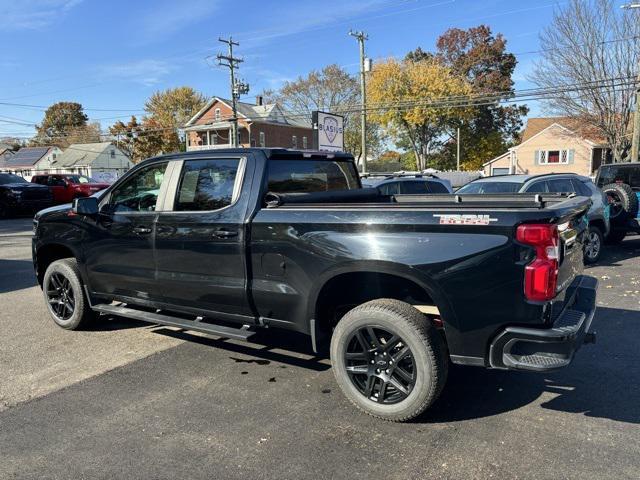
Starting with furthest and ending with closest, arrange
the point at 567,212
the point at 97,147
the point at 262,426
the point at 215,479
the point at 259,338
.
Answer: the point at 97,147 < the point at 259,338 < the point at 262,426 < the point at 567,212 < the point at 215,479

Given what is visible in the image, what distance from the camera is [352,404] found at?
12.6ft

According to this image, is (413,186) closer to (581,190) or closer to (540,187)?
(540,187)

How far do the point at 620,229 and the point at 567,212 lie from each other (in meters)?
8.51

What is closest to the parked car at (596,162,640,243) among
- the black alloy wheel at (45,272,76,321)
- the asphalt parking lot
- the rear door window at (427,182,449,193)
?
the rear door window at (427,182,449,193)

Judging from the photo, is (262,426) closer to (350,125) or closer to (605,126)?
(605,126)

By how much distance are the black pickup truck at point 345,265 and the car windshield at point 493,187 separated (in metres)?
4.85

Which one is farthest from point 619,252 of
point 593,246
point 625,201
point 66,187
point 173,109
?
point 173,109

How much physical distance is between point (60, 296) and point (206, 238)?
8.50 feet

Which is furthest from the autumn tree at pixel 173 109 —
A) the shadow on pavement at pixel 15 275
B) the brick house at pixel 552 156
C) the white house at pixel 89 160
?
the shadow on pavement at pixel 15 275

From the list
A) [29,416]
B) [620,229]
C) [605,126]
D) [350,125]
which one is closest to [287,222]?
[29,416]

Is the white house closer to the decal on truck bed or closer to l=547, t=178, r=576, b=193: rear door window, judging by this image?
l=547, t=178, r=576, b=193: rear door window

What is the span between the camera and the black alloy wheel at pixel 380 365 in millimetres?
3527

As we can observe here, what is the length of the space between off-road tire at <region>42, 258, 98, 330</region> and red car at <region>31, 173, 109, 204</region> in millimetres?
18042

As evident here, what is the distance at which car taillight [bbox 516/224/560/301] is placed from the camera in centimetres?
301
